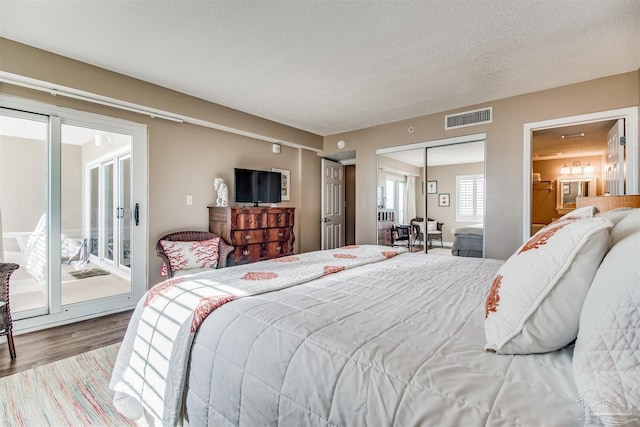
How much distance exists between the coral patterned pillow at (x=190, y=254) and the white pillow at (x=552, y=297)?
Result: 10.2 ft

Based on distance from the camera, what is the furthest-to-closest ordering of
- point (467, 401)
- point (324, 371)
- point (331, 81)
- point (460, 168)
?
point (460, 168)
point (331, 81)
point (324, 371)
point (467, 401)

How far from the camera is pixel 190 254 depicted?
11.0 ft

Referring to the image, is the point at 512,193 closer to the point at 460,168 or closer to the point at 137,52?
the point at 460,168

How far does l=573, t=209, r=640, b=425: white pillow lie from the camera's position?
0.60 metres

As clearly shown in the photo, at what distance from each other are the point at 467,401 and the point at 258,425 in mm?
654

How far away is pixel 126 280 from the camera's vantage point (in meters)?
3.37

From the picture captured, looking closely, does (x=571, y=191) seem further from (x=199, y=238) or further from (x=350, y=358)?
(x=350, y=358)

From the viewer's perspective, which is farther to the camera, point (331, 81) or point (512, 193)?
point (512, 193)

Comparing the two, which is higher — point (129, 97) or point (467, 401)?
point (129, 97)

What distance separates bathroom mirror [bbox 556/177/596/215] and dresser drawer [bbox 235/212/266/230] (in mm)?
5929

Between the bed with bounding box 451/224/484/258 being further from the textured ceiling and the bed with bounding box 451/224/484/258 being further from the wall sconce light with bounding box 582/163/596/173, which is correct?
the wall sconce light with bounding box 582/163/596/173

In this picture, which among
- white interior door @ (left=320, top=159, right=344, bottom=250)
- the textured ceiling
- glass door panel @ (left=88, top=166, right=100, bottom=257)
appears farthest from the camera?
white interior door @ (left=320, top=159, right=344, bottom=250)

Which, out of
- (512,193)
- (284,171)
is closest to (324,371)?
(512,193)

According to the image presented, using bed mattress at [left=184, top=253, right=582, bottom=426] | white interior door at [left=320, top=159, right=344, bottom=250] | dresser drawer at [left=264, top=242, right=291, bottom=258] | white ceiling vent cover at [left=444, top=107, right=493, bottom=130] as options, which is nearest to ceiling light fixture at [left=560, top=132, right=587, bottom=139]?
white ceiling vent cover at [left=444, top=107, right=493, bottom=130]
